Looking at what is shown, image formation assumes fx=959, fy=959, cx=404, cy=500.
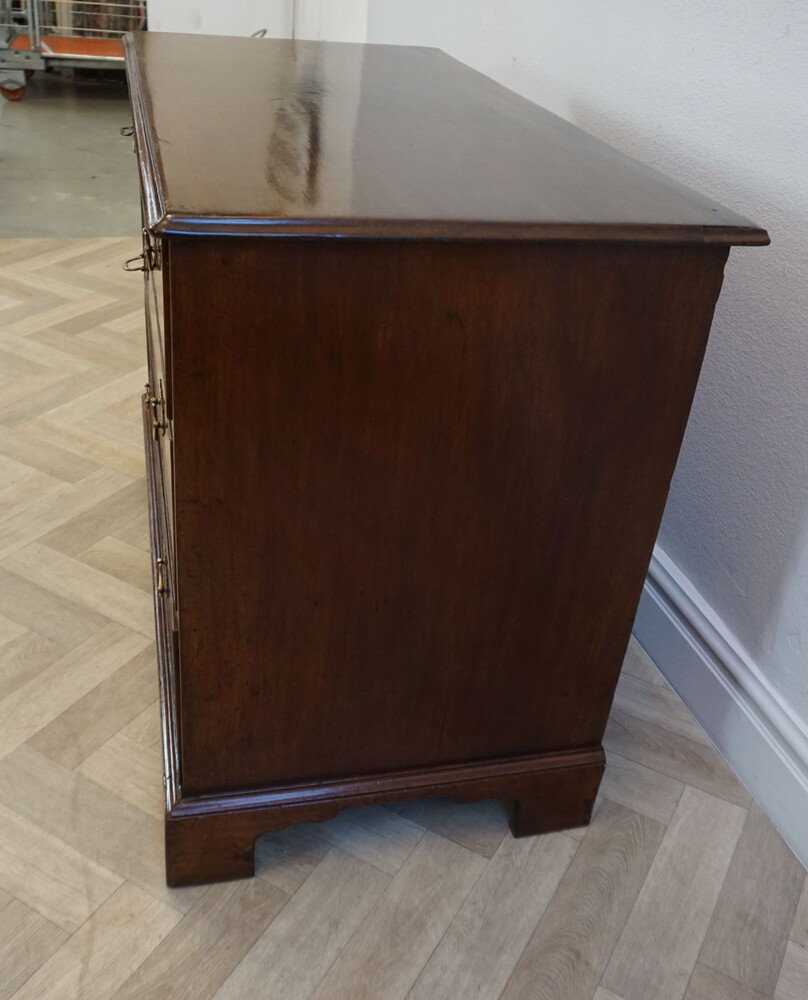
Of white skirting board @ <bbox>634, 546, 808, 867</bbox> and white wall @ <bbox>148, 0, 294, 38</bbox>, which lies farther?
white wall @ <bbox>148, 0, 294, 38</bbox>

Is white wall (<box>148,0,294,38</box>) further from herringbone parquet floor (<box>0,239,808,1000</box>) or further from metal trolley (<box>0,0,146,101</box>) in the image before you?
herringbone parquet floor (<box>0,239,808,1000</box>)

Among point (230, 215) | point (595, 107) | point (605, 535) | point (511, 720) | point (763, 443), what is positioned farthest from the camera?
point (595, 107)

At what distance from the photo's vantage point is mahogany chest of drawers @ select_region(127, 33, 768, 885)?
2.79ft

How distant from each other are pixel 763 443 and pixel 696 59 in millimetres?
560

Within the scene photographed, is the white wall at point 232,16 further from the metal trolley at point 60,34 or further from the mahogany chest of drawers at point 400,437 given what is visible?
the mahogany chest of drawers at point 400,437

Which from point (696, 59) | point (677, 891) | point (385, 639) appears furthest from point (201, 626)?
point (696, 59)

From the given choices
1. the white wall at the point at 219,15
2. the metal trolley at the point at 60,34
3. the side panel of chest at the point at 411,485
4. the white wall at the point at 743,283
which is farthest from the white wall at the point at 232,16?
the side panel of chest at the point at 411,485

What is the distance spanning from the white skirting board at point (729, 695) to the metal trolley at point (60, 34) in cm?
451

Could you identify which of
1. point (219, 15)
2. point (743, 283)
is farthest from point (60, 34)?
point (743, 283)

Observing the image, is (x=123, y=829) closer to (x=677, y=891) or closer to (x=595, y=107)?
(x=677, y=891)

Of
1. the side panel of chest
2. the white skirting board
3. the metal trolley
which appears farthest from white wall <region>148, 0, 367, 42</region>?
the side panel of chest

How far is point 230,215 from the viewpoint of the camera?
775mm

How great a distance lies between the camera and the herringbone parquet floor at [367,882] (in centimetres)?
107

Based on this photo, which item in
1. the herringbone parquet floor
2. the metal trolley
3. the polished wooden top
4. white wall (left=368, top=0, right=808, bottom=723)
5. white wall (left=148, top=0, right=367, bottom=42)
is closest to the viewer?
the polished wooden top
